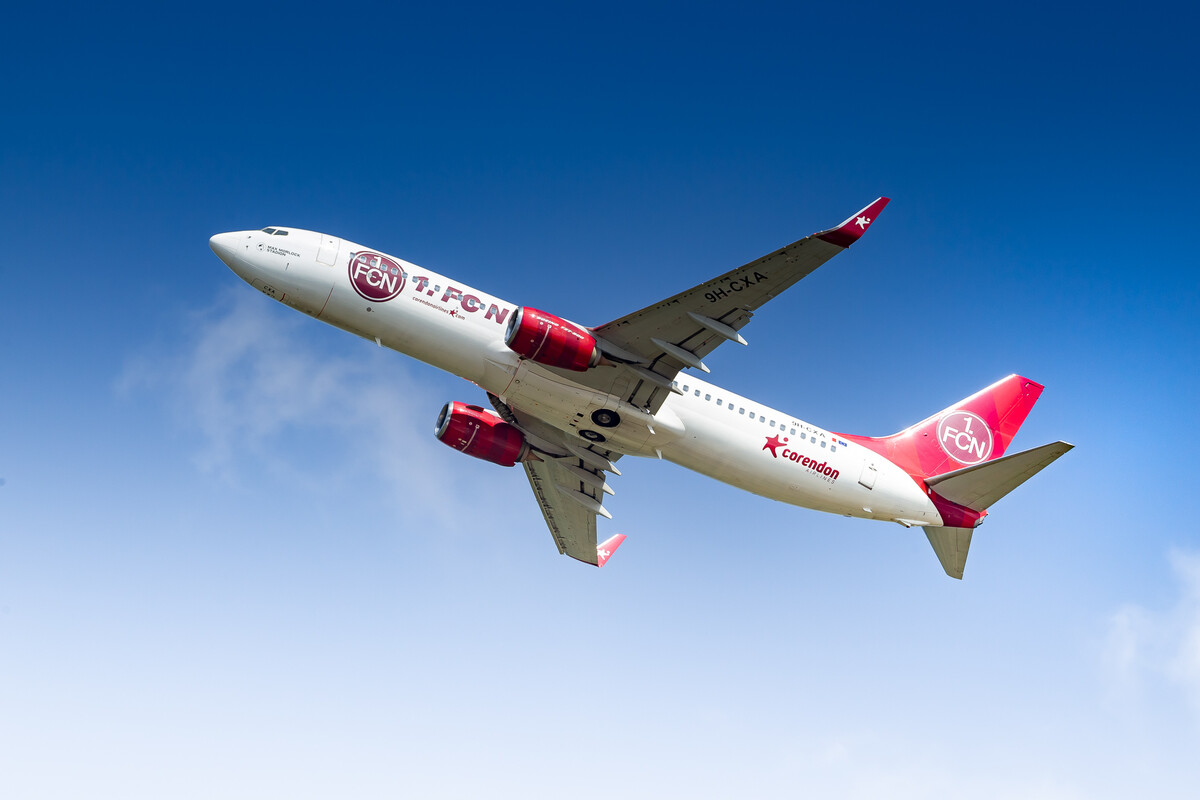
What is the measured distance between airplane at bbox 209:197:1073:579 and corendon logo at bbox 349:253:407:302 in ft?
0.14

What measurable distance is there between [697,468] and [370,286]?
13935 mm

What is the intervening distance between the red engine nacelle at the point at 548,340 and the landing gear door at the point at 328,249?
6.74 meters

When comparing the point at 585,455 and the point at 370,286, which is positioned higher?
the point at 370,286

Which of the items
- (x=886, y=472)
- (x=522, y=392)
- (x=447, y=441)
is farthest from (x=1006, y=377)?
(x=447, y=441)

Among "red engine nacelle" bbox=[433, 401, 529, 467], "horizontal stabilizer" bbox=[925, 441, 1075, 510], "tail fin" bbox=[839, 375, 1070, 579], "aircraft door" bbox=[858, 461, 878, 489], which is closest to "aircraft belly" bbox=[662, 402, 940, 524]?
"aircraft door" bbox=[858, 461, 878, 489]

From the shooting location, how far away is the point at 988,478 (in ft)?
107

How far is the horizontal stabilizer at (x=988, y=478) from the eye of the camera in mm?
30848

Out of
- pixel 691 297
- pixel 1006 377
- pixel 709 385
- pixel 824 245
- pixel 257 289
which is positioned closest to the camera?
pixel 824 245

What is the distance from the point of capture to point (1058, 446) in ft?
96.5

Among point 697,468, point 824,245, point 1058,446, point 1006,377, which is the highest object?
point 1006,377

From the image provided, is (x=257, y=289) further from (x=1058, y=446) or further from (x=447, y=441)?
(x=1058, y=446)

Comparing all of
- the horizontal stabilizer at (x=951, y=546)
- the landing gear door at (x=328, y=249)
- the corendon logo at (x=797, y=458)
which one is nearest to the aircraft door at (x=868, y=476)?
the corendon logo at (x=797, y=458)

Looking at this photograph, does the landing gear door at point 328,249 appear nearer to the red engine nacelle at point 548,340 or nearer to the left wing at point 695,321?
the red engine nacelle at point 548,340

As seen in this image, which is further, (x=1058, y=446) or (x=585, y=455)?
(x=585, y=455)
